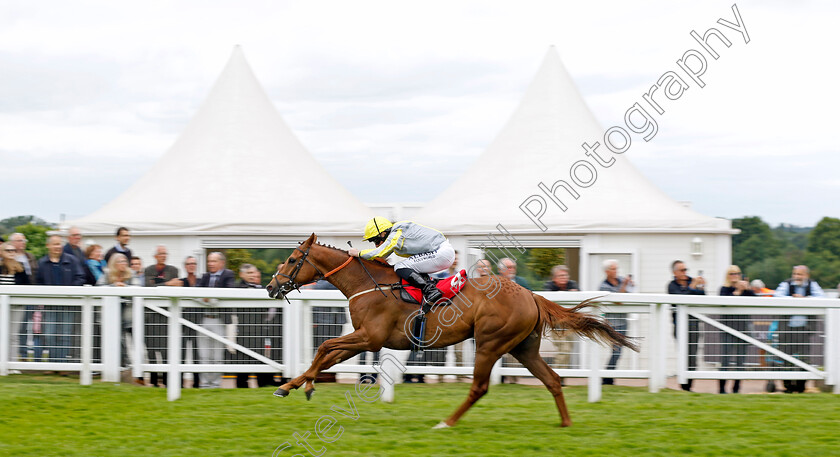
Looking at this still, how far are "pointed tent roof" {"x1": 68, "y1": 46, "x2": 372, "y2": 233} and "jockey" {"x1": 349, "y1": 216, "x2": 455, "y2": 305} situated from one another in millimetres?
6700

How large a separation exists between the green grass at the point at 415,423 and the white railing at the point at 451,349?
23 cm

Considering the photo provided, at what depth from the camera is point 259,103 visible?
585 inches

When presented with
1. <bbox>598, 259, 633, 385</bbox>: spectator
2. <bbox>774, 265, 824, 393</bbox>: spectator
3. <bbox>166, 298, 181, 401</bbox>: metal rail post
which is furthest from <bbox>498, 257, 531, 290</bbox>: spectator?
<bbox>166, 298, 181, 401</bbox>: metal rail post

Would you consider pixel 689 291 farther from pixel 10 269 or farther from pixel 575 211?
pixel 10 269

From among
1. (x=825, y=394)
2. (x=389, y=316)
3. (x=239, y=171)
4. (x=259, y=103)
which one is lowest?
(x=825, y=394)

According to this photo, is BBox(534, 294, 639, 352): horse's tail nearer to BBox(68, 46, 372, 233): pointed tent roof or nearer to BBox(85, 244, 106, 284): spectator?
BBox(85, 244, 106, 284): spectator

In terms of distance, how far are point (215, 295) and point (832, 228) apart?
35.1m

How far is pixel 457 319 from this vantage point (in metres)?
6.21

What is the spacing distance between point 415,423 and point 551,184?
7473 mm

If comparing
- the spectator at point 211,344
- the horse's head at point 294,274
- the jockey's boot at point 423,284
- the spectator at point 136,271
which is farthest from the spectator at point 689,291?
the spectator at point 136,271

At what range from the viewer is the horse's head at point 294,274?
249 inches

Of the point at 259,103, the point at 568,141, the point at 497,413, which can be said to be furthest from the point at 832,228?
→ the point at 497,413

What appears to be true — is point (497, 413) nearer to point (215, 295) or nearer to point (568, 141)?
point (215, 295)

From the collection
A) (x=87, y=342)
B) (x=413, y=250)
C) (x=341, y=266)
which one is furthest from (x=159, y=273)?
(x=413, y=250)
